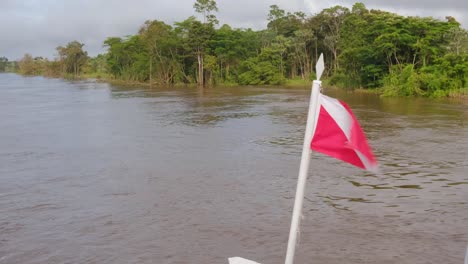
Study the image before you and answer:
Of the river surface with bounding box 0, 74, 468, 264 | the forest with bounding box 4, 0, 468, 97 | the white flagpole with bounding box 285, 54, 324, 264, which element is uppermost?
the forest with bounding box 4, 0, 468, 97

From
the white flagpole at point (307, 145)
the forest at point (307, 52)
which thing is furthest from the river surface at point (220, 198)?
the forest at point (307, 52)

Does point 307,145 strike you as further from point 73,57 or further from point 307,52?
point 73,57

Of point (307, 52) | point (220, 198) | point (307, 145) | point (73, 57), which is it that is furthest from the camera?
point (73, 57)

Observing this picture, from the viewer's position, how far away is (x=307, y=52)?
185ft

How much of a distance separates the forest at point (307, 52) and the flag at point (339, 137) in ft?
102

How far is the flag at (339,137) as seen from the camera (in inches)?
123

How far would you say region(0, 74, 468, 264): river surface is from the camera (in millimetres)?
6383

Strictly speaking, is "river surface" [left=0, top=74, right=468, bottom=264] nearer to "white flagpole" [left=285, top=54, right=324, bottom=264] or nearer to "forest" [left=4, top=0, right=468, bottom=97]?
"white flagpole" [left=285, top=54, right=324, bottom=264]

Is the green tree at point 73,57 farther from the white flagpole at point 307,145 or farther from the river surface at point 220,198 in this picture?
the white flagpole at point 307,145

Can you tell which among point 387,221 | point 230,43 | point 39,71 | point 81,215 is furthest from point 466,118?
point 39,71

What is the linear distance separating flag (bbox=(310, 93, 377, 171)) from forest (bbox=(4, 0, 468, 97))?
31.1 meters

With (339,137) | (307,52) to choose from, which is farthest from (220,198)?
(307,52)

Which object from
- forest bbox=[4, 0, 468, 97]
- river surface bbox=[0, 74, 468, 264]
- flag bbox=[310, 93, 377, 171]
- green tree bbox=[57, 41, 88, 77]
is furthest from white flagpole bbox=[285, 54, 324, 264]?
green tree bbox=[57, 41, 88, 77]

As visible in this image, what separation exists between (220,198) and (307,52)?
162ft
